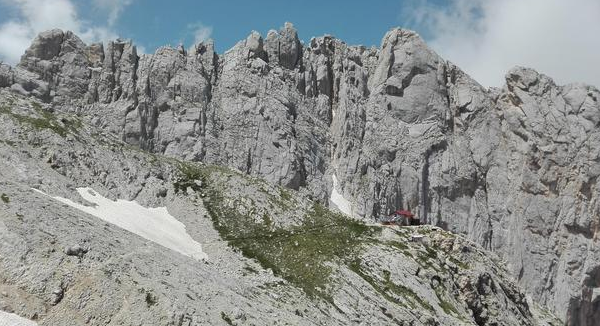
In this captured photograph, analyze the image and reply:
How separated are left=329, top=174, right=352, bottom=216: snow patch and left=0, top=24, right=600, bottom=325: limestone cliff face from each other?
3.31 feet

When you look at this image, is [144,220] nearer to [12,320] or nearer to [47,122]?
[47,122]

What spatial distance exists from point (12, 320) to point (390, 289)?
123 feet

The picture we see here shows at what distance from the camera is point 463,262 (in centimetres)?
7769

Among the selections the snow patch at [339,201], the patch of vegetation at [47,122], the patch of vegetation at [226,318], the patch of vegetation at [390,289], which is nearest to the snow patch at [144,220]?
the patch of vegetation at [47,122]

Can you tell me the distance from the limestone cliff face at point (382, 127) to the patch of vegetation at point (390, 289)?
4323 centimetres

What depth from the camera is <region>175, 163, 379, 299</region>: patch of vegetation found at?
60094 mm

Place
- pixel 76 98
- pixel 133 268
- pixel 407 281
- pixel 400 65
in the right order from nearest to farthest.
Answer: pixel 133 268 → pixel 407 281 → pixel 76 98 → pixel 400 65

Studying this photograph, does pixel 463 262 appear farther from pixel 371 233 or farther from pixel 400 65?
pixel 400 65

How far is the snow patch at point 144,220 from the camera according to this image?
200ft

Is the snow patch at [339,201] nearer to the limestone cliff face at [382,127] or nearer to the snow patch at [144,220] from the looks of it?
the limestone cliff face at [382,127]

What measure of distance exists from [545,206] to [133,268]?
3688 inches

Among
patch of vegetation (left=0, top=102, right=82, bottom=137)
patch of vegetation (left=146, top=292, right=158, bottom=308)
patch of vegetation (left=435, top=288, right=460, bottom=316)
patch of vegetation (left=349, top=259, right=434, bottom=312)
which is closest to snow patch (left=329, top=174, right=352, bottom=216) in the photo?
patch of vegetation (left=435, top=288, right=460, bottom=316)

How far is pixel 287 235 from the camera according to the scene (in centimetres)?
6881

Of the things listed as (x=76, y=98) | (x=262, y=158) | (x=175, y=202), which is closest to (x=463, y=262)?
(x=175, y=202)
